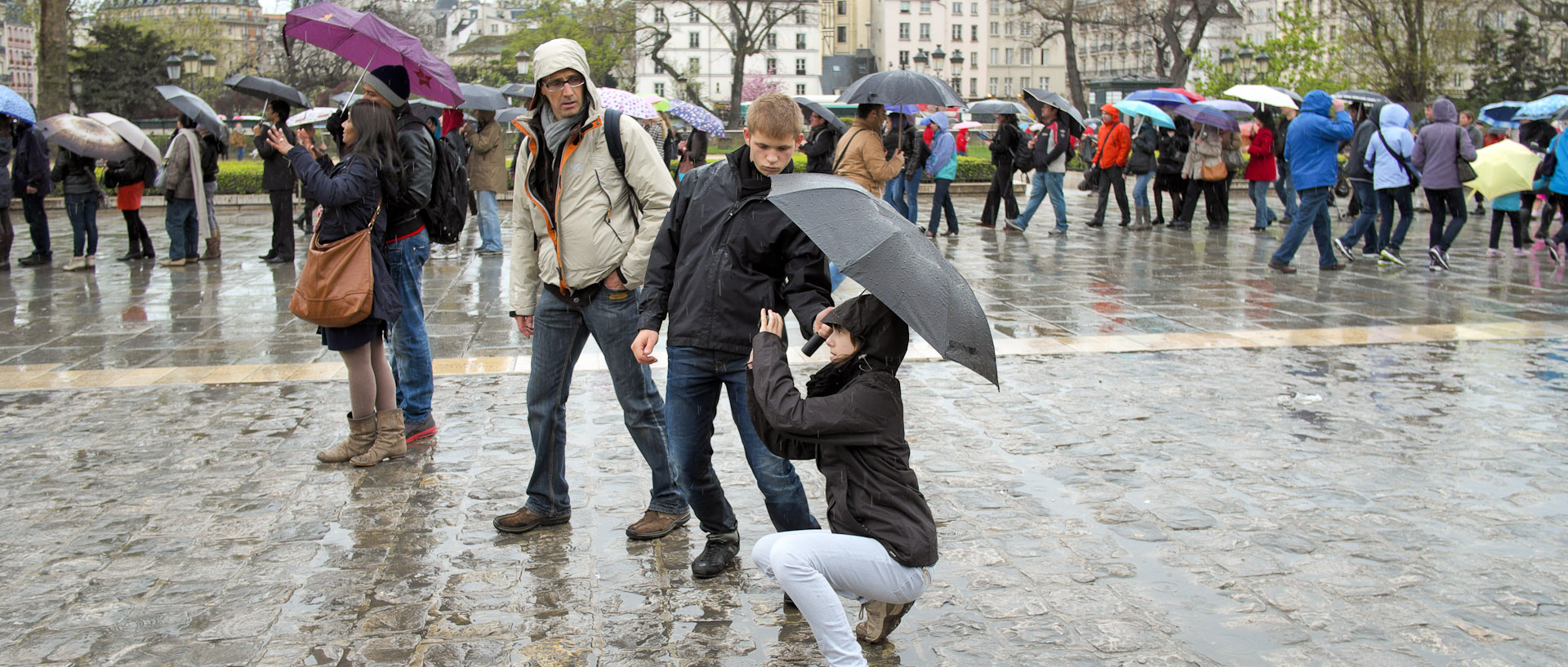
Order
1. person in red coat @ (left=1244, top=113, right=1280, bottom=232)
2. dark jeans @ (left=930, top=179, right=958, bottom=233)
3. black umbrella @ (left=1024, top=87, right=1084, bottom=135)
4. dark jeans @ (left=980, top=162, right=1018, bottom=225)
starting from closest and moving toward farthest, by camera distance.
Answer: black umbrella @ (left=1024, top=87, right=1084, bottom=135), dark jeans @ (left=930, top=179, right=958, bottom=233), person in red coat @ (left=1244, top=113, right=1280, bottom=232), dark jeans @ (left=980, top=162, right=1018, bottom=225)

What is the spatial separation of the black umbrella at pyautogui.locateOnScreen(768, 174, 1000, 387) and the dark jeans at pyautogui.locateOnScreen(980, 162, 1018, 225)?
13.0 m

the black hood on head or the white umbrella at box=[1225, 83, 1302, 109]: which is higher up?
the white umbrella at box=[1225, 83, 1302, 109]

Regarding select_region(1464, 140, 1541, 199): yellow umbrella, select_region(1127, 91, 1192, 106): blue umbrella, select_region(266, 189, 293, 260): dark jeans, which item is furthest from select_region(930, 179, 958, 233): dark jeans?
select_region(266, 189, 293, 260): dark jeans

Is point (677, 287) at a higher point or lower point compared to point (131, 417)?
higher

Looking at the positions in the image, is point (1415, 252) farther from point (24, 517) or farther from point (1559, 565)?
point (24, 517)

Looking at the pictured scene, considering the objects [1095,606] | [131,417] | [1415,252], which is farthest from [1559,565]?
[1415,252]

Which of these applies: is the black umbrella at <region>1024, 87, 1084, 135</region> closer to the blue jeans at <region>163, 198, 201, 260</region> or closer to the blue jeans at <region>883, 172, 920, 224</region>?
the blue jeans at <region>883, 172, 920, 224</region>

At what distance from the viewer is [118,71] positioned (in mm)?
45000

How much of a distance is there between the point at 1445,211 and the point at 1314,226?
5.09ft

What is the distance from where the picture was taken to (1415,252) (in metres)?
13.2

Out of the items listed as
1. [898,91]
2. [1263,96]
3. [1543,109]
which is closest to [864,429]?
[898,91]

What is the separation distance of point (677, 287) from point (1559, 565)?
308 cm

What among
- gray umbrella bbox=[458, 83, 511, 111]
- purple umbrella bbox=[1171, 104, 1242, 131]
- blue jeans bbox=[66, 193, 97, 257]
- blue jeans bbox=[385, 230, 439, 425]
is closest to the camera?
blue jeans bbox=[385, 230, 439, 425]

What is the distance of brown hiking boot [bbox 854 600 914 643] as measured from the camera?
3.43 metres
